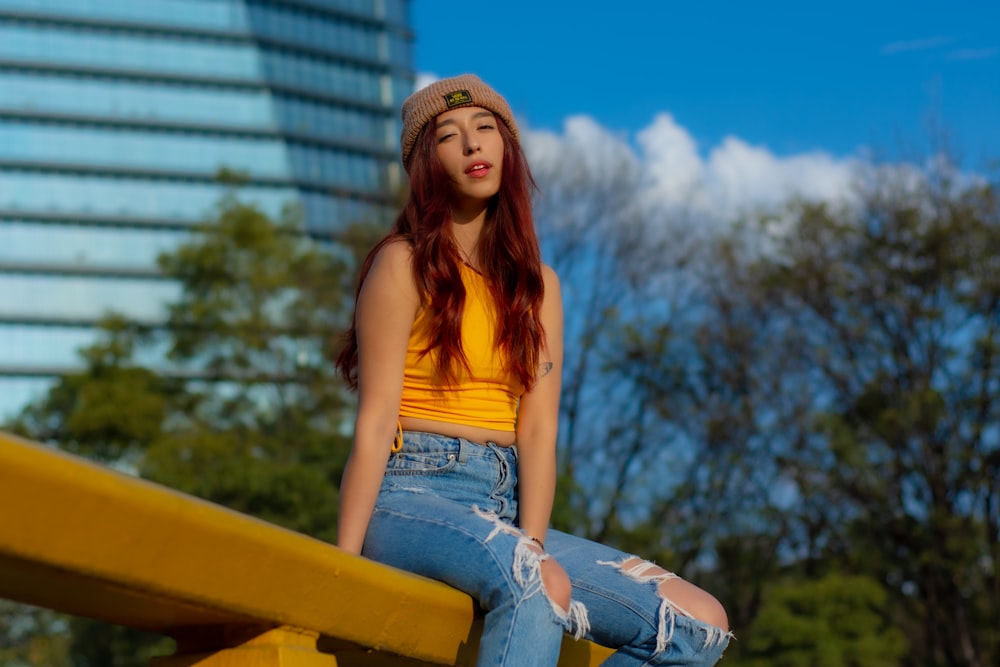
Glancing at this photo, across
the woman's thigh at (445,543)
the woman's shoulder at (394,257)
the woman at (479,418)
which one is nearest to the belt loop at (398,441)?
the woman at (479,418)

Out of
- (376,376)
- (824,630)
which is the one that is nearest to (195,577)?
(376,376)

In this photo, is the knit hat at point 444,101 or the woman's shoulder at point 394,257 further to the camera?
the knit hat at point 444,101

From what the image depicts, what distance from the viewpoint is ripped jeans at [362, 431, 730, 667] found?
1917 millimetres

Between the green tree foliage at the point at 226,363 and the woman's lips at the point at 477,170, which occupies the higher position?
the green tree foliage at the point at 226,363

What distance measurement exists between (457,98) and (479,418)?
650 mm

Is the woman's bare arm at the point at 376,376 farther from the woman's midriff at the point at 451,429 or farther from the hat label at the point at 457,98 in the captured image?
the hat label at the point at 457,98

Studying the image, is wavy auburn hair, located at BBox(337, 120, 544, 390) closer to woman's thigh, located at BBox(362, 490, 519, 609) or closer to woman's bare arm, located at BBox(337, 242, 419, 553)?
woman's bare arm, located at BBox(337, 242, 419, 553)

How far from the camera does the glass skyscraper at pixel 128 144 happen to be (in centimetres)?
5112

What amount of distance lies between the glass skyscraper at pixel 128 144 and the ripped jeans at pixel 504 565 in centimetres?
4925

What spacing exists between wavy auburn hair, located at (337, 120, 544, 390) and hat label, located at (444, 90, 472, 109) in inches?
2.5

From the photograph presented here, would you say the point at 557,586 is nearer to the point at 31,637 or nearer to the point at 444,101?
the point at 444,101

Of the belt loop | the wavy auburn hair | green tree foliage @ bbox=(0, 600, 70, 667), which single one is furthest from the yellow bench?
green tree foliage @ bbox=(0, 600, 70, 667)

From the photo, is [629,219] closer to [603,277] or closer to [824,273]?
[603,277]

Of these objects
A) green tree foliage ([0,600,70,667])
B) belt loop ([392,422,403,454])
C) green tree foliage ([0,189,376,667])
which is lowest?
green tree foliage ([0,600,70,667])
